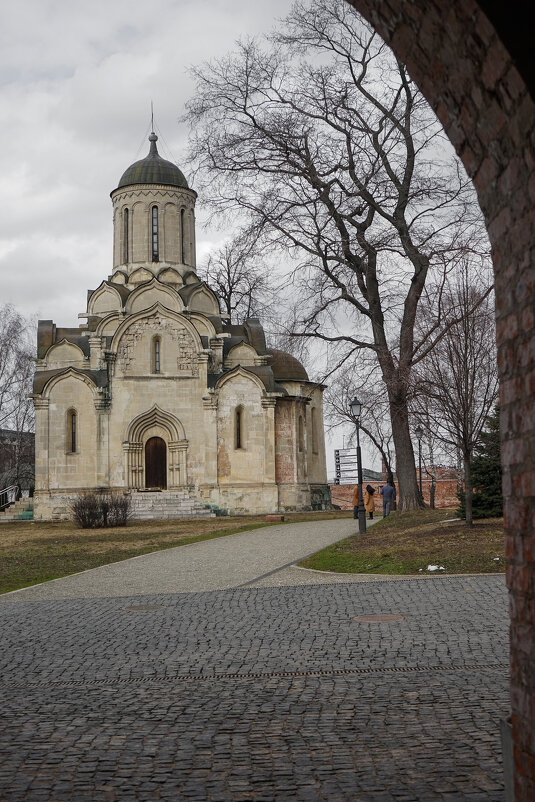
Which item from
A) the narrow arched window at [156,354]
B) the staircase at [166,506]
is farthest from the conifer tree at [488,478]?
the narrow arched window at [156,354]

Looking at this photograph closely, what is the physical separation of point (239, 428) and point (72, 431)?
7.77m

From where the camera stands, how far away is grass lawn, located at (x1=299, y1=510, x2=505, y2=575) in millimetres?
14438

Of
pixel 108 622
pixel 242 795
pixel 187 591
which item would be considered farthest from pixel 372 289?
pixel 242 795

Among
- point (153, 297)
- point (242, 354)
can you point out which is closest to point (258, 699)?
Answer: point (153, 297)

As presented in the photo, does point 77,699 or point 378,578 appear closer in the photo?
point 77,699

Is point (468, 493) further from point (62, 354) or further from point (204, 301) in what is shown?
point (62, 354)

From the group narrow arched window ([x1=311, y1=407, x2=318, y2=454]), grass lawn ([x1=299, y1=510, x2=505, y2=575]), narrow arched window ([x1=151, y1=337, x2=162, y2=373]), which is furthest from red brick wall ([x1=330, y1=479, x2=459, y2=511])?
grass lawn ([x1=299, y1=510, x2=505, y2=575])

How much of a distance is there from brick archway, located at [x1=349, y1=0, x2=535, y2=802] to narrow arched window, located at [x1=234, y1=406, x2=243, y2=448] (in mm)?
36766

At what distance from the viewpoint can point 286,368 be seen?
148 ft

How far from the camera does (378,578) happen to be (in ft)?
44.4

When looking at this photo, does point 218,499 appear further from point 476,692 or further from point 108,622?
point 476,692

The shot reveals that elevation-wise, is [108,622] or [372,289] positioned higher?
Result: [372,289]

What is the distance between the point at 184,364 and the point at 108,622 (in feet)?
102

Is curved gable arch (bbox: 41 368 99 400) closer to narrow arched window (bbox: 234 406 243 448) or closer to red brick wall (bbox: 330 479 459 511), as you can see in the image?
narrow arched window (bbox: 234 406 243 448)
